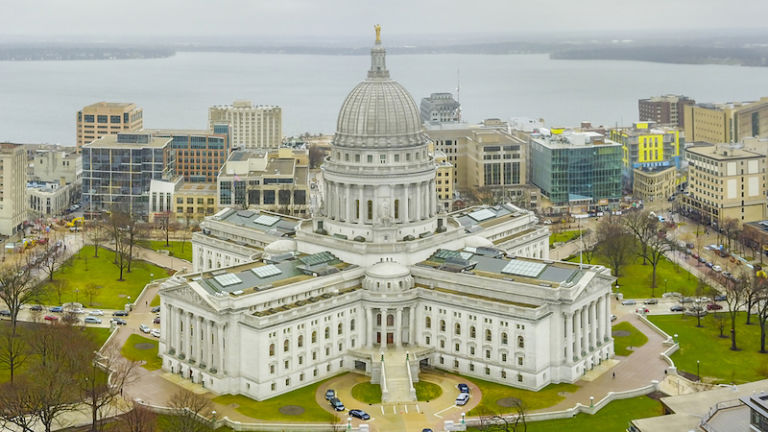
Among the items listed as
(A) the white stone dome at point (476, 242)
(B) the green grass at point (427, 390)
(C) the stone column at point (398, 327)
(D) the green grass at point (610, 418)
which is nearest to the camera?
(D) the green grass at point (610, 418)

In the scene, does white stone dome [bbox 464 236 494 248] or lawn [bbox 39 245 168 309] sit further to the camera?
lawn [bbox 39 245 168 309]

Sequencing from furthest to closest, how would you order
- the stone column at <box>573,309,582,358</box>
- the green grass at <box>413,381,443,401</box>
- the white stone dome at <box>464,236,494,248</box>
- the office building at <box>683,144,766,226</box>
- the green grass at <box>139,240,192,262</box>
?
the office building at <box>683,144,766,226</box>, the green grass at <box>139,240,192,262</box>, the white stone dome at <box>464,236,494,248</box>, the stone column at <box>573,309,582,358</box>, the green grass at <box>413,381,443,401</box>

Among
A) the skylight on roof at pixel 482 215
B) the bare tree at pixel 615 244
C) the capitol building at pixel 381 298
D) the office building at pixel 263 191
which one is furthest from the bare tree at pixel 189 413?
the office building at pixel 263 191

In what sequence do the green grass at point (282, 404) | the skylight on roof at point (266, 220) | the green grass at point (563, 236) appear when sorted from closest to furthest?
the green grass at point (282, 404)
the skylight on roof at point (266, 220)
the green grass at point (563, 236)

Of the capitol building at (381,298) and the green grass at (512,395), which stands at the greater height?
the capitol building at (381,298)

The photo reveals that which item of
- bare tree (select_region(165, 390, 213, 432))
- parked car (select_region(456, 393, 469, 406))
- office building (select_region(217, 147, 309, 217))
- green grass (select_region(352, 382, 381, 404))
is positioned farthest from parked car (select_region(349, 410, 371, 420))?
office building (select_region(217, 147, 309, 217))

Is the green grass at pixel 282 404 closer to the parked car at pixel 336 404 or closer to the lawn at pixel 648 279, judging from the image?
the parked car at pixel 336 404

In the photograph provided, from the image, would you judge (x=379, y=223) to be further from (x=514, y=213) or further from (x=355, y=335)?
(x=514, y=213)

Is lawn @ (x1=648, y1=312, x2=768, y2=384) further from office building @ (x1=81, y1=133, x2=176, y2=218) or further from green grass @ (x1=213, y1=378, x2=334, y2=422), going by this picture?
office building @ (x1=81, y1=133, x2=176, y2=218)
